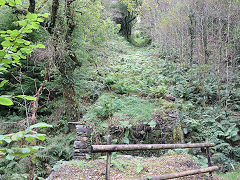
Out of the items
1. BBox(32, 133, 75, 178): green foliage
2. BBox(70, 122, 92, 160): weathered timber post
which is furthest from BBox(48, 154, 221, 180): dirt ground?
BBox(32, 133, 75, 178): green foliage

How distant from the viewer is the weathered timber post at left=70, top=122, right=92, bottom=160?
5.99 m

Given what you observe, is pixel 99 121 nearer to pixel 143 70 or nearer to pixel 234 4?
pixel 143 70

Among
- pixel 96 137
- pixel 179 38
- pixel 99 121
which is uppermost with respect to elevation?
pixel 179 38

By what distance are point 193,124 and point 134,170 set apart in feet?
13.2

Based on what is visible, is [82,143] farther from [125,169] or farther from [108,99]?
[108,99]

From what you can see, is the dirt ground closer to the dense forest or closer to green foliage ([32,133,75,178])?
the dense forest

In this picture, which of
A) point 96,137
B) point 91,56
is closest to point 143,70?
point 91,56

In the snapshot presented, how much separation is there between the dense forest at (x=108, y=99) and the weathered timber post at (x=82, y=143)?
0.16m

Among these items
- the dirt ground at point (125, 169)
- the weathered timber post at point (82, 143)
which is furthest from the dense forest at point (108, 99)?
the weathered timber post at point (82, 143)

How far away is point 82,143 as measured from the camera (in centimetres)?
614

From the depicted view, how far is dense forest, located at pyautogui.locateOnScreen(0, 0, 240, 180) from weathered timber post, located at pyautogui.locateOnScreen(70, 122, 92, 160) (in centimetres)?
16

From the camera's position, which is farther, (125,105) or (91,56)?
(91,56)

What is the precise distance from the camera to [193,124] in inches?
285

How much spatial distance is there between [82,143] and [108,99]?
2443mm
